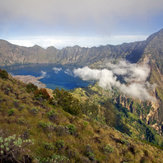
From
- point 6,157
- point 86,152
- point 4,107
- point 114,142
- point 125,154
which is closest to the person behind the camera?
point 6,157

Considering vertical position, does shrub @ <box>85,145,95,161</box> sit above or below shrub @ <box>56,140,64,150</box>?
below

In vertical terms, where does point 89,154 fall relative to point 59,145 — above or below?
below

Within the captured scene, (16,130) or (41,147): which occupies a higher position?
(16,130)

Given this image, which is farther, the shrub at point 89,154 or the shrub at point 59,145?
the shrub at point 89,154

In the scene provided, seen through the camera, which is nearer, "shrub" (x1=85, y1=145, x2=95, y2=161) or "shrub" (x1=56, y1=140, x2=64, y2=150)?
"shrub" (x1=56, y1=140, x2=64, y2=150)

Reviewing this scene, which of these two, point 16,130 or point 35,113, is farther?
point 35,113

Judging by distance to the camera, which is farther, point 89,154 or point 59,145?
point 89,154

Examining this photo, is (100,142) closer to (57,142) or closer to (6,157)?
(57,142)

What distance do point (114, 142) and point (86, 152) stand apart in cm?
738

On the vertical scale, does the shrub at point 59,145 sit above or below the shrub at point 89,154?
above

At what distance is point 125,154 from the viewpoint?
625 inches

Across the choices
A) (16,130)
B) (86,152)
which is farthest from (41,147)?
(86,152)

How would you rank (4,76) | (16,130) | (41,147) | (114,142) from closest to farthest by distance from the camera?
1. (41,147)
2. (16,130)
3. (114,142)
4. (4,76)

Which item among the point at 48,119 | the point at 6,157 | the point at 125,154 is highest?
the point at 6,157
